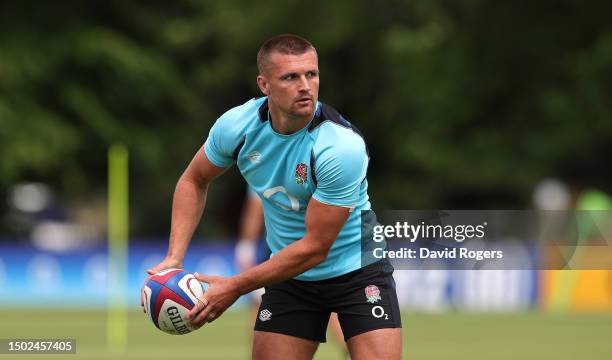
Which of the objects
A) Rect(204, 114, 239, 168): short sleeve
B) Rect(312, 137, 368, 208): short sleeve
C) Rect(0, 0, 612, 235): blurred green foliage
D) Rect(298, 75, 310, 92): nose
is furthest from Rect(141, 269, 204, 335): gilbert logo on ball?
Rect(0, 0, 612, 235): blurred green foliage

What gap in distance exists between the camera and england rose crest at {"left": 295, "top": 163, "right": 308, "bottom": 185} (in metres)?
7.57

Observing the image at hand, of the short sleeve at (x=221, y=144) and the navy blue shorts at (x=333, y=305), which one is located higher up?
the short sleeve at (x=221, y=144)

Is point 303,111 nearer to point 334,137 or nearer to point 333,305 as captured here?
point 334,137

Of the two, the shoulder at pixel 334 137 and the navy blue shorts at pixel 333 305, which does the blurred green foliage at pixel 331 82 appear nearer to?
the navy blue shorts at pixel 333 305

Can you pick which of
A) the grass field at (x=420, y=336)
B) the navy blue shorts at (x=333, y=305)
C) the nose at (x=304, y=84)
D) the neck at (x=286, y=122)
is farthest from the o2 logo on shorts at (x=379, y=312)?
the grass field at (x=420, y=336)

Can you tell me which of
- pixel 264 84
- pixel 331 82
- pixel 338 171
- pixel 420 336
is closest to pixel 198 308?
pixel 338 171

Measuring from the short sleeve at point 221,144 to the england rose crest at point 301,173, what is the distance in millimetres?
417

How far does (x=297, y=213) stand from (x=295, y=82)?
819mm

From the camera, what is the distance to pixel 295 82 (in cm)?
743

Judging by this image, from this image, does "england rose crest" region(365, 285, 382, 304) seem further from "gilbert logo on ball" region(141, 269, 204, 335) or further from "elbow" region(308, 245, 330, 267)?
"gilbert logo on ball" region(141, 269, 204, 335)

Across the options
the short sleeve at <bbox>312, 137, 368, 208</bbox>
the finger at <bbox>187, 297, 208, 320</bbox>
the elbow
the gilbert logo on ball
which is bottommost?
the finger at <bbox>187, 297, 208, 320</bbox>

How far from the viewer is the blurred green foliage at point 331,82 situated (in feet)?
99.0

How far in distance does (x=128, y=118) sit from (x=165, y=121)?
0.92 metres

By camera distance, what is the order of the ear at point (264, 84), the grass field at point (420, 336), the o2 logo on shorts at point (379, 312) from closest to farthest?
1. the ear at point (264, 84)
2. the o2 logo on shorts at point (379, 312)
3. the grass field at point (420, 336)
